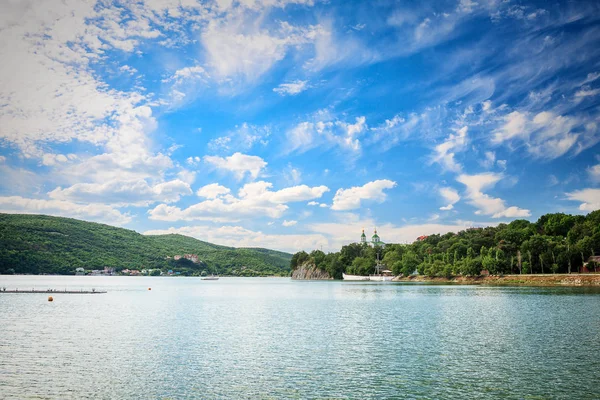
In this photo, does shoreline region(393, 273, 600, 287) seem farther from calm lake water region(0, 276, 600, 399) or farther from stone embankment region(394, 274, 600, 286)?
calm lake water region(0, 276, 600, 399)

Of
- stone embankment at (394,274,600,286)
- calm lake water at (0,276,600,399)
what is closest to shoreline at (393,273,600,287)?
stone embankment at (394,274,600,286)

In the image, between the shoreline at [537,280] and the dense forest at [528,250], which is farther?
the dense forest at [528,250]

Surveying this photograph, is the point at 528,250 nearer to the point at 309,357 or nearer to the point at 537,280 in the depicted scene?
the point at 537,280

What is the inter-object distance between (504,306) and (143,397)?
2290 inches

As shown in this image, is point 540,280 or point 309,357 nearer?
point 309,357

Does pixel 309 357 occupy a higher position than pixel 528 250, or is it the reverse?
pixel 528 250

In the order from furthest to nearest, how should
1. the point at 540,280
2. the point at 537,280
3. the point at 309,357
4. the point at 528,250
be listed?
the point at 528,250 < the point at 537,280 < the point at 540,280 < the point at 309,357

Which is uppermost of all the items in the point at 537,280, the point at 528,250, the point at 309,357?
the point at 528,250

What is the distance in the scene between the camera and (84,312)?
6775cm

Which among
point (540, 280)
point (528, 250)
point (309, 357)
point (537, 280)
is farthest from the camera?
point (528, 250)

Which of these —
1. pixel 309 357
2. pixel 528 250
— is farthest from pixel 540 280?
pixel 309 357

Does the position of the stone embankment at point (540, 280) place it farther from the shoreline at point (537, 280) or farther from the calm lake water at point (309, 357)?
the calm lake water at point (309, 357)

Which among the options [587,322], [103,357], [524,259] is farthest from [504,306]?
[524,259]

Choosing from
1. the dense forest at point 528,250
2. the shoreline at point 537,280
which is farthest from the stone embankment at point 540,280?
the dense forest at point 528,250
